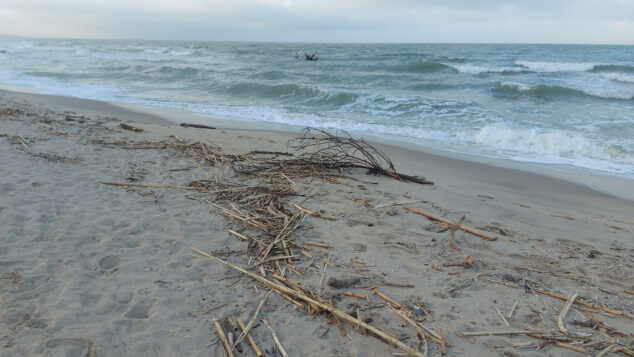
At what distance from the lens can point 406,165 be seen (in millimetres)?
6199

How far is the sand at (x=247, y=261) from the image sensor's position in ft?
6.48

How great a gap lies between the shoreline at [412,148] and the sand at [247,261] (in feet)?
2.61

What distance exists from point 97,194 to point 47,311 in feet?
6.20

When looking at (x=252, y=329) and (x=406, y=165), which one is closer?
(x=252, y=329)

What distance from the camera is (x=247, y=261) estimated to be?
271cm

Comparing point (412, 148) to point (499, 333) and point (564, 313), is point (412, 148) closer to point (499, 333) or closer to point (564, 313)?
point (564, 313)

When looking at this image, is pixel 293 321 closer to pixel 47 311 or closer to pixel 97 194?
pixel 47 311

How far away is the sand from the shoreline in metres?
0.80

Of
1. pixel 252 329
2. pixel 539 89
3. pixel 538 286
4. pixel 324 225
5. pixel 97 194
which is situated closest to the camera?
pixel 252 329

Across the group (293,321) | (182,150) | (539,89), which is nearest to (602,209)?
(293,321)

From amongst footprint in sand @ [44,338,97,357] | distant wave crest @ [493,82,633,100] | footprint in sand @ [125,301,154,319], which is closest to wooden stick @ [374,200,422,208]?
footprint in sand @ [125,301,154,319]

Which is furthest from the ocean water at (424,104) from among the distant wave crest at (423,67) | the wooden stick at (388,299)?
the wooden stick at (388,299)

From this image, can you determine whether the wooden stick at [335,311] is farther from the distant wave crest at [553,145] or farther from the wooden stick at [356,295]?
the distant wave crest at [553,145]

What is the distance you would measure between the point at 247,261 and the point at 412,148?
5.52 m
